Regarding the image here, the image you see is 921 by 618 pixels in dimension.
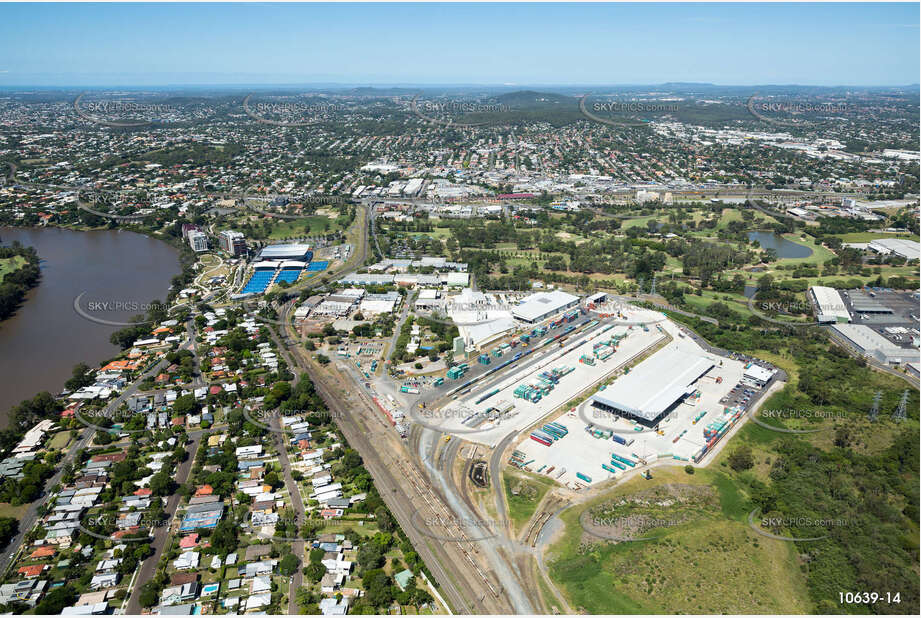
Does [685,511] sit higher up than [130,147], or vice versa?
[130,147]

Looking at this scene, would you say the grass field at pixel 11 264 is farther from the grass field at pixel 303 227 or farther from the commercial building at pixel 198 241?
the grass field at pixel 303 227

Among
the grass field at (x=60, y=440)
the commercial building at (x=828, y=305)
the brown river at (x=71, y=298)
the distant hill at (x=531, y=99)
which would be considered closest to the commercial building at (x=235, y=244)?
the brown river at (x=71, y=298)

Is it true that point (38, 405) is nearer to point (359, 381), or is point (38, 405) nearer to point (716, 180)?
point (359, 381)

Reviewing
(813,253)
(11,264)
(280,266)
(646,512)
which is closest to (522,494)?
(646,512)

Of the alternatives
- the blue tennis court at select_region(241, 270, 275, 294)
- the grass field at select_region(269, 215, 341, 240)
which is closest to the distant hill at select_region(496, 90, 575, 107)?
the grass field at select_region(269, 215, 341, 240)

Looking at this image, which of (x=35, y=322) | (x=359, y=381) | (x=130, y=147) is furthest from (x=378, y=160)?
(x=359, y=381)

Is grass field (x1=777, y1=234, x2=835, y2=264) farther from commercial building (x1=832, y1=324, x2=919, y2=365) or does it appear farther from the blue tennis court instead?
the blue tennis court
